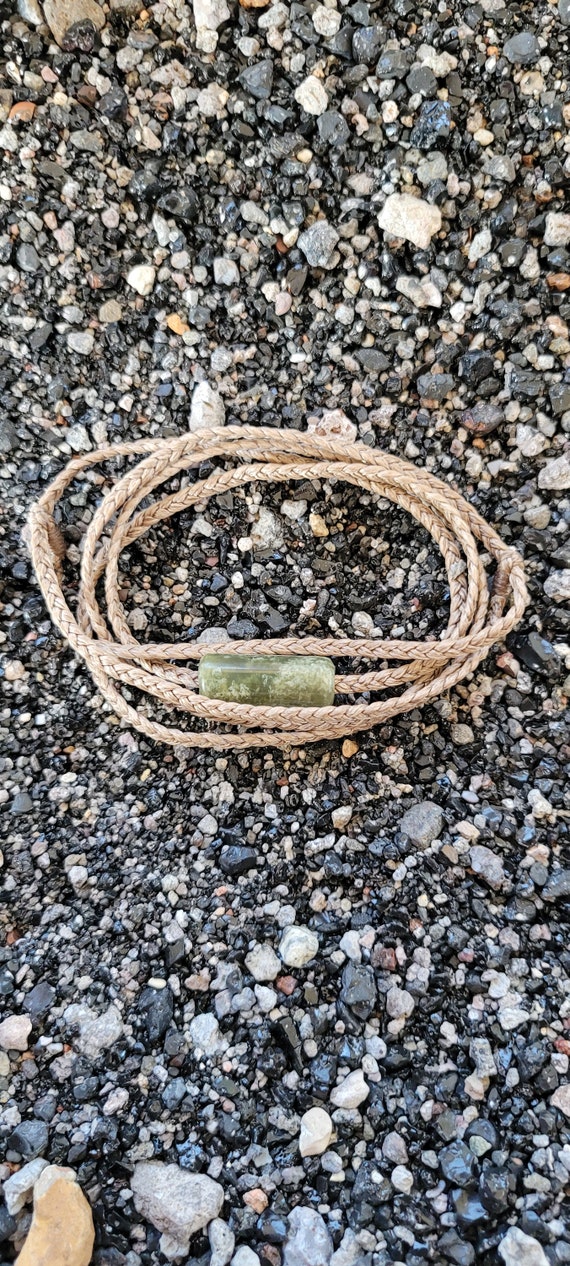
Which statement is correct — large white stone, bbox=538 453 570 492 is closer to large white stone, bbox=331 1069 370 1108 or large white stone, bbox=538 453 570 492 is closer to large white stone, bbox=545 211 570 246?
large white stone, bbox=545 211 570 246

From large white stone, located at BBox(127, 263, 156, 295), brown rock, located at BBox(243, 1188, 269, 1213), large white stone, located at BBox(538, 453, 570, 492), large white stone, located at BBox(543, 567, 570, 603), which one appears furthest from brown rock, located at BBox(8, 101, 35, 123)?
brown rock, located at BBox(243, 1188, 269, 1213)

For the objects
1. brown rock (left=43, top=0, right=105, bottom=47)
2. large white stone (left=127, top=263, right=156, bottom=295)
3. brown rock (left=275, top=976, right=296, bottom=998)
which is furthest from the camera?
large white stone (left=127, top=263, right=156, bottom=295)

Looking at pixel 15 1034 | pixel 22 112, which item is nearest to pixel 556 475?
pixel 22 112

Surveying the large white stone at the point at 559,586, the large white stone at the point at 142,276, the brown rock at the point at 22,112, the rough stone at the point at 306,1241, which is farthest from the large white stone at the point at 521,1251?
the brown rock at the point at 22,112

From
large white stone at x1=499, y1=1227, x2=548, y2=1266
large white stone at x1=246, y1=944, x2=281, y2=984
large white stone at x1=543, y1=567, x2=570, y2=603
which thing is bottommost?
large white stone at x1=499, y1=1227, x2=548, y2=1266

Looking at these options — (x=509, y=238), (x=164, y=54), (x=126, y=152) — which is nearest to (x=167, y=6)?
(x=164, y=54)

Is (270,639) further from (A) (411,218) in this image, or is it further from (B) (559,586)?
(A) (411,218)

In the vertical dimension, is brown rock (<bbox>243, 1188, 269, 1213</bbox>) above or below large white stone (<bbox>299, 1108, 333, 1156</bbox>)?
below
